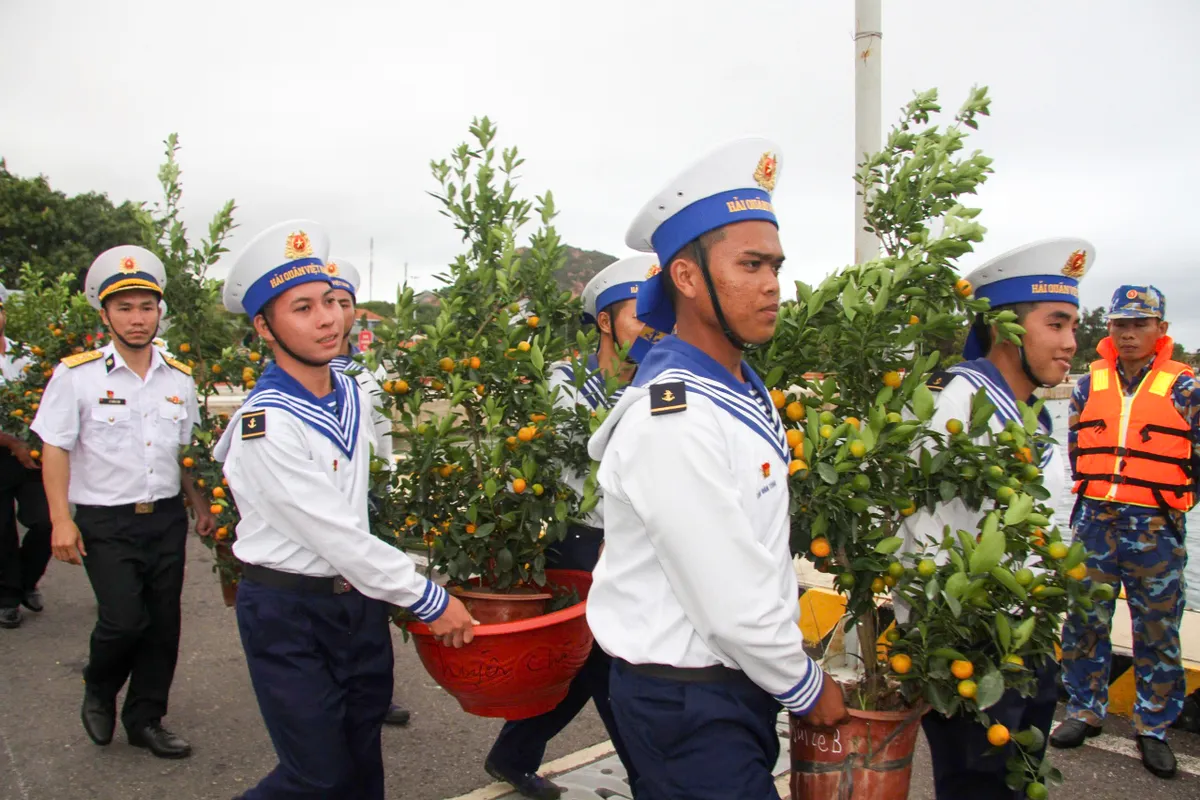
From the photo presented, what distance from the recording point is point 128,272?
14.3ft

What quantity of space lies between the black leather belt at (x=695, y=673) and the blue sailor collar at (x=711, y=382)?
492mm

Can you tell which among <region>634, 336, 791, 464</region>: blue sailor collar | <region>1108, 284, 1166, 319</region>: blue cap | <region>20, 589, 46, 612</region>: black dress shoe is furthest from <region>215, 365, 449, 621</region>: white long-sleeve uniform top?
<region>20, 589, 46, 612</region>: black dress shoe

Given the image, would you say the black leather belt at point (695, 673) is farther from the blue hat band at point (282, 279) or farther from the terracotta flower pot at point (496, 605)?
the blue hat band at point (282, 279)

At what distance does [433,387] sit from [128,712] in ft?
8.16

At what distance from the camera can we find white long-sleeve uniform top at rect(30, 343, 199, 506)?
Answer: 4355 millimetres

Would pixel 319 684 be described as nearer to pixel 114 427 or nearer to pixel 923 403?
pixel 923 403

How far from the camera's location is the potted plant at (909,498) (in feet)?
7.14

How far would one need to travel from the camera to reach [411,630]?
9.99ft

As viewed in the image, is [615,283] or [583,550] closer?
[583,550]

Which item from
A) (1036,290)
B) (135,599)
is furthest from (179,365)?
(1036,290)

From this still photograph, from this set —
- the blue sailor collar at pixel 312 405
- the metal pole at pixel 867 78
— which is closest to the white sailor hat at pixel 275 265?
the blue sailor collar at pixel 312 405

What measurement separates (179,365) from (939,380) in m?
3.62

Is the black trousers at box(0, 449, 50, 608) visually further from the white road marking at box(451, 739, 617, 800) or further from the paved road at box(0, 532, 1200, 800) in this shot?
the white road marking at box(451, 739, 617, 800)

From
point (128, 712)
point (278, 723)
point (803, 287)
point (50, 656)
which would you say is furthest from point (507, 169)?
point (50, 656)
